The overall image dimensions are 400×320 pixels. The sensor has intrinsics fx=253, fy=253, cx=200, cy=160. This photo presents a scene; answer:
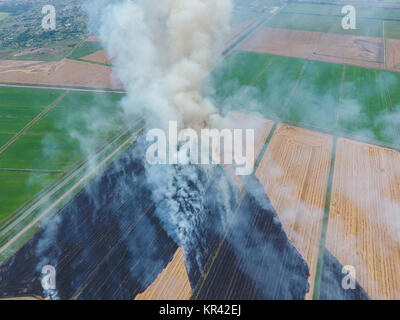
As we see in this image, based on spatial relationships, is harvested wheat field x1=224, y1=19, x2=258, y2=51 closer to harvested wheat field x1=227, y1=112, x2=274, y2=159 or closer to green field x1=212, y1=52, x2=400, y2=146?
green field x1=212, y1=52, x2=400, y2=146

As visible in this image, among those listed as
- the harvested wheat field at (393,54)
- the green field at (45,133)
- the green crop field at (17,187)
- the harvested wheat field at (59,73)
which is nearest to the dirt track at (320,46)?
the harvested wheat field at (393,54)

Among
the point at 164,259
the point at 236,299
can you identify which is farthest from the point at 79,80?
the point at 236,299

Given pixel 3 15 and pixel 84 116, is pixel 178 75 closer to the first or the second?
pixel 84 116

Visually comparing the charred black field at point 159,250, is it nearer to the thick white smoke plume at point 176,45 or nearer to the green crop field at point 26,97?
the thick white smoke plume at point 176,45

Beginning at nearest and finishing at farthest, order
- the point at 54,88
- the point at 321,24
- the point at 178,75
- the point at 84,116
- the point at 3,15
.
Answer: the point at 178,75, the point at 84,116, the point at 54,88, the point at 321,24, the point at 3,15

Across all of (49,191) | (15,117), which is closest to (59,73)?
(15,117)

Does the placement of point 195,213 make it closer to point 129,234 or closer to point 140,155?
point 129,234

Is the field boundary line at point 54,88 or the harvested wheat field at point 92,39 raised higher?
the harvested wheat field at point 92,39
